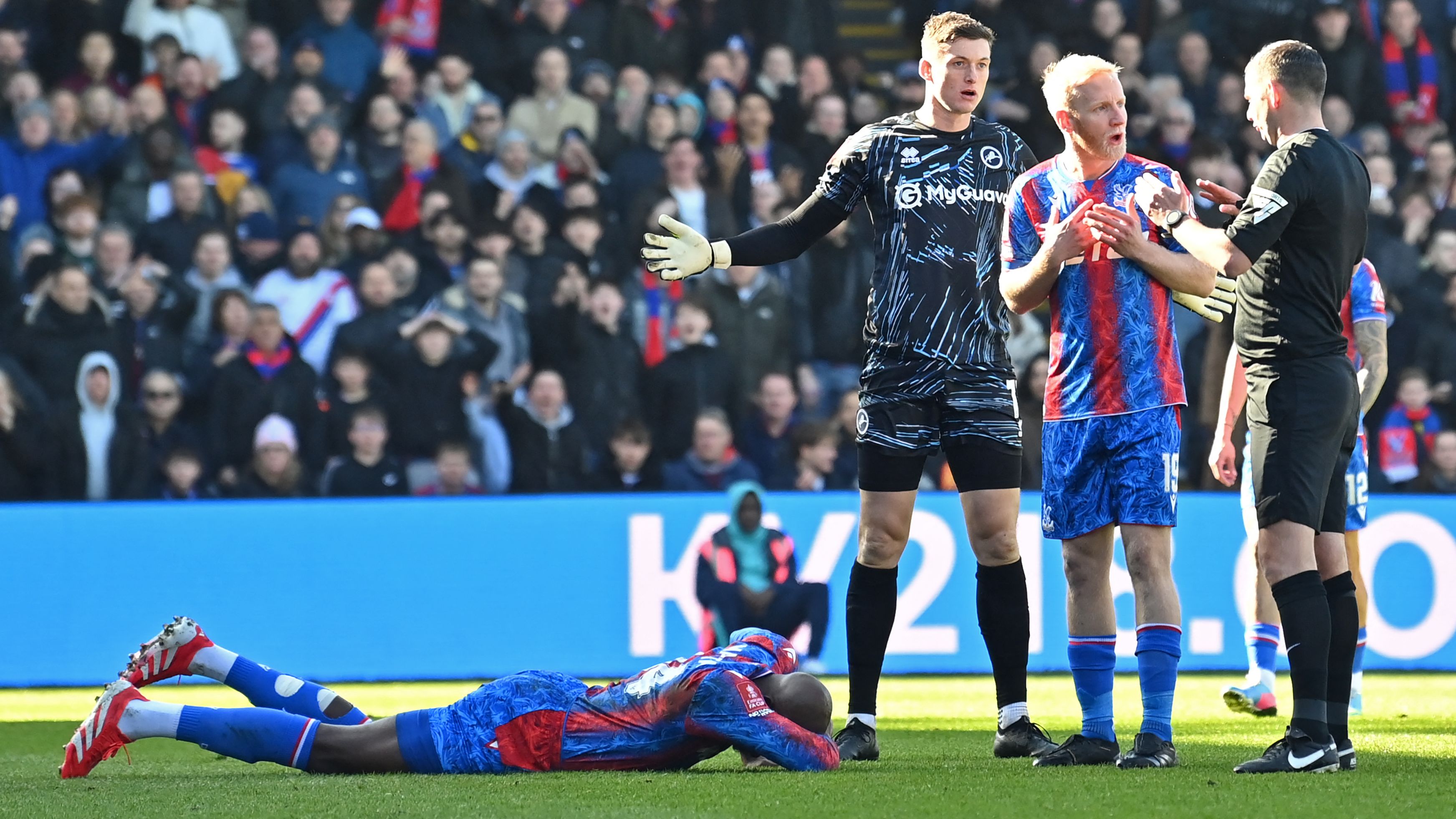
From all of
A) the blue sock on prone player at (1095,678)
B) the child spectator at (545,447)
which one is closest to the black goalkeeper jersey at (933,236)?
the blue sock on prone player at (1095,678)

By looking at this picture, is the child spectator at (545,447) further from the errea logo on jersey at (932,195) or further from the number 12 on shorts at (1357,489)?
the errea logo on jersey at (932,195)

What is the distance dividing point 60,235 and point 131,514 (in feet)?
8.69

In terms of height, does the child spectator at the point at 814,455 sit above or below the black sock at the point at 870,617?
above

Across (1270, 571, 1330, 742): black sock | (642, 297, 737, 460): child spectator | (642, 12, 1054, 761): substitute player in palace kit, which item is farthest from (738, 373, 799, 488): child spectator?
(1270, 571, 1330, 742): black sock

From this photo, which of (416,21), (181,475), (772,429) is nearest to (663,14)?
(416,21)

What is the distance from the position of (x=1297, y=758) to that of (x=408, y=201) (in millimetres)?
8839

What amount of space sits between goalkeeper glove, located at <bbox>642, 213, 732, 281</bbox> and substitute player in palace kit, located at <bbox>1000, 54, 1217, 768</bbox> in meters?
0.99

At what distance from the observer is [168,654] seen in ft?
19.2

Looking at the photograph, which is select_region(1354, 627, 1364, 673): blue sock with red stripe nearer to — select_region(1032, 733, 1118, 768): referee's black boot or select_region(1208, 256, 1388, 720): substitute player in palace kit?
select_region(1208, 256, 1388, 720): substitute player in palace kit

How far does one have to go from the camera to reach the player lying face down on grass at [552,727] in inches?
208

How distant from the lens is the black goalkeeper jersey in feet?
20.4

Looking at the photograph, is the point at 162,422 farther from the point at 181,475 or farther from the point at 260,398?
the point at 260,398

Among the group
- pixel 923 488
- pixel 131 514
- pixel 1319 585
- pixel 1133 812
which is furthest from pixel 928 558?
pixel 1133 812

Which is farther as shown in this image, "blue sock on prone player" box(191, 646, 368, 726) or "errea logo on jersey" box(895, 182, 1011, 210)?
"errea logo on jersey" box(895, 182, 1011, 210)
